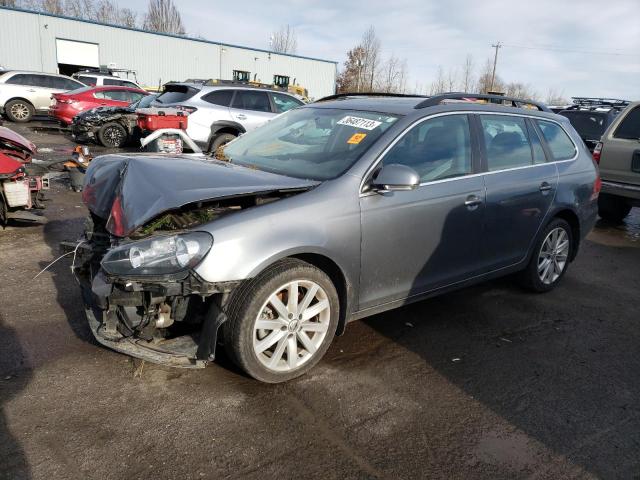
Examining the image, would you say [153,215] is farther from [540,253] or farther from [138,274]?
[540,253]

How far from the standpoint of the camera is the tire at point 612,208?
8.57 metres

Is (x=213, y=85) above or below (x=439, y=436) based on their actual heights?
above

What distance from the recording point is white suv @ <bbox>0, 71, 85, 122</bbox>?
1742 cm

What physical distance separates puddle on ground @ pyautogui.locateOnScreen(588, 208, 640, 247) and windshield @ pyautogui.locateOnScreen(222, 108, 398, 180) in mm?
5224

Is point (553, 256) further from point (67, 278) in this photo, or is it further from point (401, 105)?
point (67, 278)

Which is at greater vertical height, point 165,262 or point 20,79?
point 20,79

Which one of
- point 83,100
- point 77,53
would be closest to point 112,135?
point 83,100

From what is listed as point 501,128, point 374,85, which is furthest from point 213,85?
point 374,85

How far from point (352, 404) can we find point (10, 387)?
198 centimetres

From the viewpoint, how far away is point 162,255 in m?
2.84

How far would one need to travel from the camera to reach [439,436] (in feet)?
9.32

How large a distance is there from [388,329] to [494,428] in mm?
1326

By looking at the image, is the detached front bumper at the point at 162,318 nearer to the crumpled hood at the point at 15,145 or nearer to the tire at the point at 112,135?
the crumpled hood at the point at 15,145

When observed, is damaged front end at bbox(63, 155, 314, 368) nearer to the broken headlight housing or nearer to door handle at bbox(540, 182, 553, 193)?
the broken headlight housing
